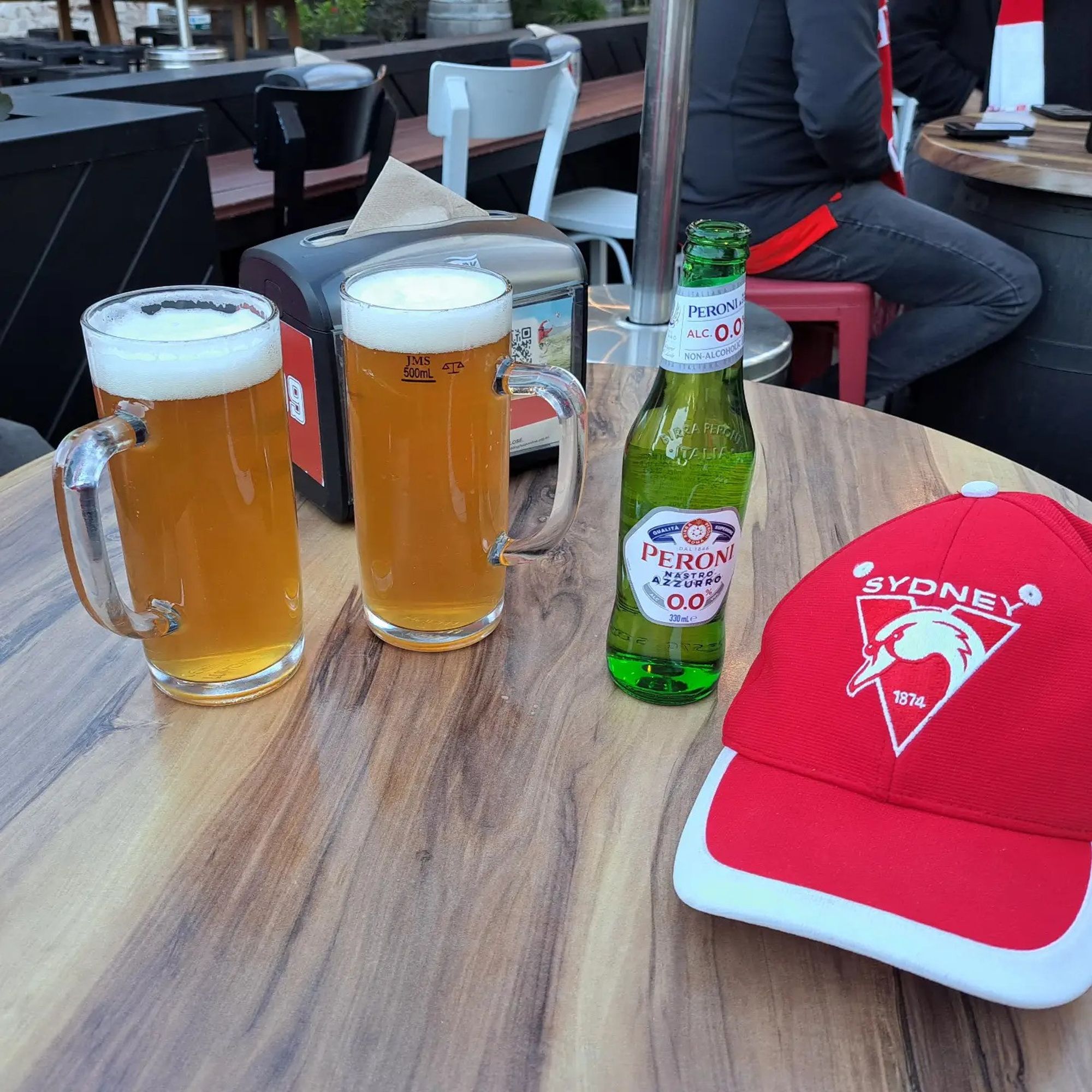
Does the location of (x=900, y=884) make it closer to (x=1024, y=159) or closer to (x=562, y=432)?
(x=562, y=432)

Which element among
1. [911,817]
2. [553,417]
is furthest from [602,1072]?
[553,417]

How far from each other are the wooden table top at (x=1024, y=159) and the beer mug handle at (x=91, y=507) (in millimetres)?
2071

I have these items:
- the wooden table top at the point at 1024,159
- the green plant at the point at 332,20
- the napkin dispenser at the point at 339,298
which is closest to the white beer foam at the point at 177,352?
the napkin dispenser at the point at 339,298

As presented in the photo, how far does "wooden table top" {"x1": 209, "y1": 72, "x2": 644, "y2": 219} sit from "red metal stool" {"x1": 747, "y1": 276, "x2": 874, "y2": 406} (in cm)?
52

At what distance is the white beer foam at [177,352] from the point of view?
1.79 ft

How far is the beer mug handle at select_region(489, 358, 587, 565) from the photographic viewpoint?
0.64m

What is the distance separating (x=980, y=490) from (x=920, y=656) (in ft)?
0.52

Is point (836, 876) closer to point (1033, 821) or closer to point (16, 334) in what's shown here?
point (1033, 821)

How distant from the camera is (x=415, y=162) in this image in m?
2.93

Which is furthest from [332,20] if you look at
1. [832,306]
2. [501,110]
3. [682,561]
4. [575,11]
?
[682,561]

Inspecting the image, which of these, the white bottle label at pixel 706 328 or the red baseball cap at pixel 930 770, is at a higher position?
the white bottle label at pixel 706 328

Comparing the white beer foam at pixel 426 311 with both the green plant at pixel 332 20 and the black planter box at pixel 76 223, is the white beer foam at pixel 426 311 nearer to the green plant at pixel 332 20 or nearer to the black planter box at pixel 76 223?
the black planter box at pixel 76 223

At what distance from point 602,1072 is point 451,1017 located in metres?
0.07

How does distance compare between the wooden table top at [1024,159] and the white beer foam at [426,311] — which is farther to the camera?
the wooden table top at [1024,159]
